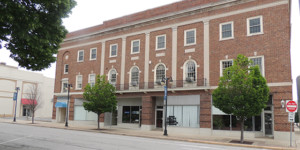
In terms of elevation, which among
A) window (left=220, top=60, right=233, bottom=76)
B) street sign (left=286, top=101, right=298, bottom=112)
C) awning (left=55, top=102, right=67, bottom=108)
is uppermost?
window (left=220, top=60, right=233, bottom=76)

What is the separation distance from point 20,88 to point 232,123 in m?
47.3

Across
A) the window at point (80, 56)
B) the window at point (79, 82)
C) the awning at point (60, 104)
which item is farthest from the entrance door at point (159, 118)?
the awning at point (60, 104)

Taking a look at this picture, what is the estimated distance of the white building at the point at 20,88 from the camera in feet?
165

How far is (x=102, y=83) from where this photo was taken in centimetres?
2577

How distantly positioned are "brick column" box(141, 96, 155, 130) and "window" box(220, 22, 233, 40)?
946 centimetres

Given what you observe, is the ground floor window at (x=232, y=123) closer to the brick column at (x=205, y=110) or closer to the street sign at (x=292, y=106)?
the brick column at (x=205, y=110)

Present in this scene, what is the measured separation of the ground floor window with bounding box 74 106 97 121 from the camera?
31.8m

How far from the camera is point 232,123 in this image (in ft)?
69.5

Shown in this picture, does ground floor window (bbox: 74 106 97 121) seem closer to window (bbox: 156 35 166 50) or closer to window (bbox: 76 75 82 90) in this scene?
Result: window (bbox: 76 75 82 90)

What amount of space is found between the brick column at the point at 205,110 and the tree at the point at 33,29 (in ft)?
48.0

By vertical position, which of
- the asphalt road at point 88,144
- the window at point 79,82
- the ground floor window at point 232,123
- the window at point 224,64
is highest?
the window at point 224,64

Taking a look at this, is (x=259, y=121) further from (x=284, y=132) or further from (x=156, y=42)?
(x=156, y=42)

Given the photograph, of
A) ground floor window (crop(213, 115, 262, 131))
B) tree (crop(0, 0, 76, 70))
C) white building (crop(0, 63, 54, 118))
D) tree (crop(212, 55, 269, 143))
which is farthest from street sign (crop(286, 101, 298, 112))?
white building (crop(0, 63, 54, 118))

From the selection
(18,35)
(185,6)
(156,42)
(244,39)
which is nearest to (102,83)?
(156,42)
